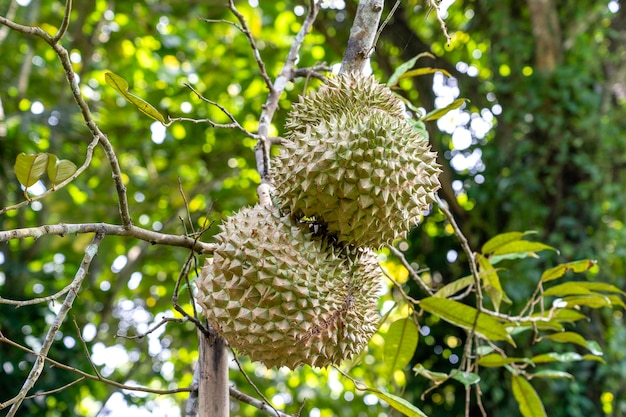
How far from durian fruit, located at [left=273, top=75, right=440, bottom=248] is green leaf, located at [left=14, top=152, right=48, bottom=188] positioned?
16.5 inches

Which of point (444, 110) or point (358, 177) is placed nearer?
point (358, 177)

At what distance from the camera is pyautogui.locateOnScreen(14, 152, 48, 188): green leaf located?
106 centimetres

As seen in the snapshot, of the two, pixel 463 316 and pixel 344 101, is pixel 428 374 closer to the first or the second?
pixel 463 316

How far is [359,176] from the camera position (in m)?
1.18

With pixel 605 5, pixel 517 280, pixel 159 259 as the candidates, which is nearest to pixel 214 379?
pixel 517 280

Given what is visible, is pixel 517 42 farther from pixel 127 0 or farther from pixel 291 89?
pixel 127 0

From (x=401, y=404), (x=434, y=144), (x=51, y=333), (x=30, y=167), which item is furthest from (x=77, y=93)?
(x=434, y=144)

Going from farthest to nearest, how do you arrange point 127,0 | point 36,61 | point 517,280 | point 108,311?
point 36,61, point 127,0, point 108,311, point 517,280

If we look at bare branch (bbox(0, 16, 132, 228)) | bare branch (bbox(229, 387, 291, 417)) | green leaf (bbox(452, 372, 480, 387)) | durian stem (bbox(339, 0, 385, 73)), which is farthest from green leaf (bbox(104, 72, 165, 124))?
green leaf (bbox(452, 372, 480, 387))

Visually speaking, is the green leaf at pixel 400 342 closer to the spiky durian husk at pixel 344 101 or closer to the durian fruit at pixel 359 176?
the durian fruit at pixel 359 176

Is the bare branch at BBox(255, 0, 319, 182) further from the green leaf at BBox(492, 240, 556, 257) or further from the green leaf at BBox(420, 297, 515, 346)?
the green leaf at BBox(492, 240, 556, 257)

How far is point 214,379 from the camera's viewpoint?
3.70ft

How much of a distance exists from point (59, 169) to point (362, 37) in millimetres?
651

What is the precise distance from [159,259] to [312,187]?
2.78 metres
